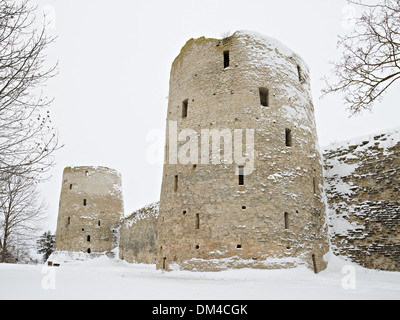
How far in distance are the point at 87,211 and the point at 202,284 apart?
2284 cm

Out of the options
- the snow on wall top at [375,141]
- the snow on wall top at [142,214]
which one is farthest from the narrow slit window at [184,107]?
the snow on wall top at [142,214]

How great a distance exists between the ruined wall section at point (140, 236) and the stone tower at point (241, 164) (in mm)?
8330

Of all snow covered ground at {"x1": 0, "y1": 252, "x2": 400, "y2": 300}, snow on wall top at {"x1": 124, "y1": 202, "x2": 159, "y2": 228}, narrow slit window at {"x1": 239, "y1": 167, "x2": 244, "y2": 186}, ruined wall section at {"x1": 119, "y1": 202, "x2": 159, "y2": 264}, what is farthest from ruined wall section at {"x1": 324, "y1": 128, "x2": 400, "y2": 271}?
snow on wall top at {"x1": 124, "y1": 202, "x2": 159, "y2": 228}

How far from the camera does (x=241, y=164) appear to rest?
39.8ft

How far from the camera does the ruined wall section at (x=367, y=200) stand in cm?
1270

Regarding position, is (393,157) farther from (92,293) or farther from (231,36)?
(92,293)

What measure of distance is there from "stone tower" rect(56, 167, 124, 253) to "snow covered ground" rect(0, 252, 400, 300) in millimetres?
6999

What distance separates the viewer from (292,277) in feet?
34.9

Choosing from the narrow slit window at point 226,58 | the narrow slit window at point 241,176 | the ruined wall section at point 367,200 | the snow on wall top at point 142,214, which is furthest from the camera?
the snow on wall top at point 142,214

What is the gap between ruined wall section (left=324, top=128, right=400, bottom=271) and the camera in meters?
12.7

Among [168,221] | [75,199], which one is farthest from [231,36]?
[75,199]

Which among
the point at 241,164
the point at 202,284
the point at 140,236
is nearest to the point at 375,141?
the point at 241,164

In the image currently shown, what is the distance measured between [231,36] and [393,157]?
8.04 metres

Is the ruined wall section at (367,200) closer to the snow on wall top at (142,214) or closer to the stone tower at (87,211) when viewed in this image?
the snow on wall top at (142,214)
